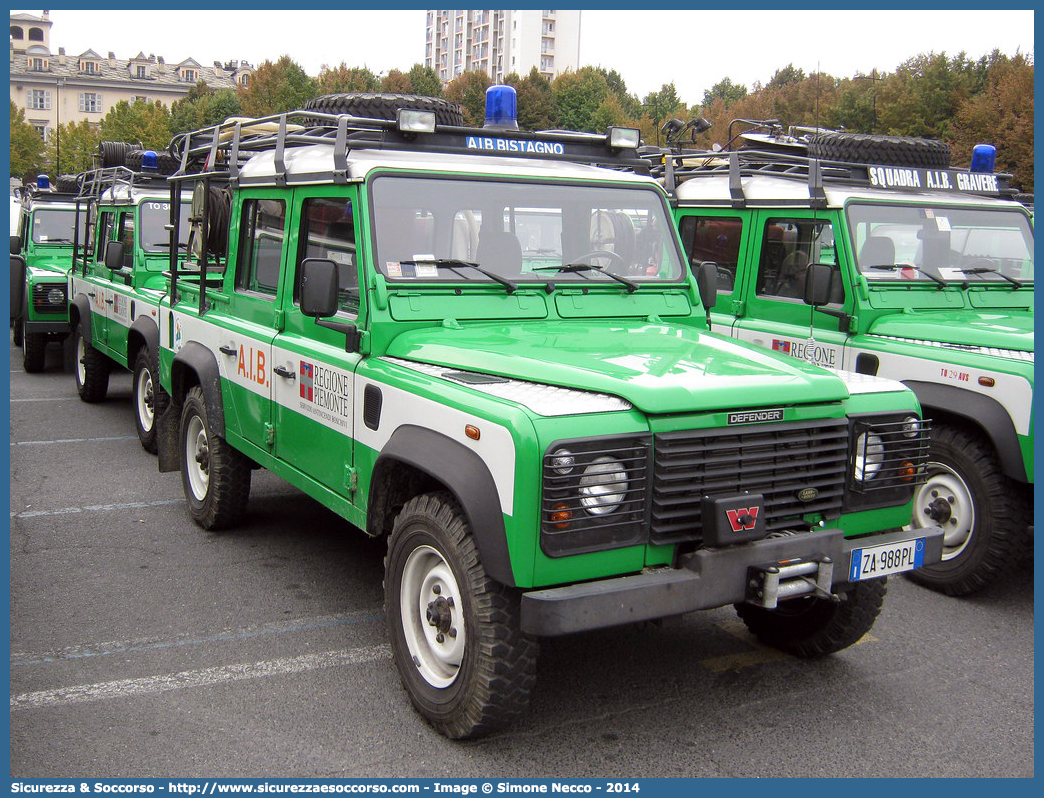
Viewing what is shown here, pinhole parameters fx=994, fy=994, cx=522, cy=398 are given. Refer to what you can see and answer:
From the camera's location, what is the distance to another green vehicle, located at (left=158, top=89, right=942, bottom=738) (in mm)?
3436

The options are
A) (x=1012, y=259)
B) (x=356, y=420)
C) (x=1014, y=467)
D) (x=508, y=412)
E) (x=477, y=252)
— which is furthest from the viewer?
(x=1012, y=259)

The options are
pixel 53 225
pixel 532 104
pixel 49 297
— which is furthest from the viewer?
pixel 532 104

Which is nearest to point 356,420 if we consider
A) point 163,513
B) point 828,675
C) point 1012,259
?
point 828,675

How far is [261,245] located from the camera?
5.61m

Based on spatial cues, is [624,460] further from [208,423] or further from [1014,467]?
[208,423]

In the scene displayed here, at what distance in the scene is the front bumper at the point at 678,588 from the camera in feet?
10.8

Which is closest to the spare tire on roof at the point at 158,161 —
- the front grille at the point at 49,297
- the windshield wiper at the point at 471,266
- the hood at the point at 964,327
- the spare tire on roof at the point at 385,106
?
the front grille at the point at 49,297

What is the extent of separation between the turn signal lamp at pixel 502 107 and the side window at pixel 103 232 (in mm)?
5793

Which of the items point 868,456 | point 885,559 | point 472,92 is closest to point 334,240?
point 868,456

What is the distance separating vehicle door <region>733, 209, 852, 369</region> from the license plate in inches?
96.2

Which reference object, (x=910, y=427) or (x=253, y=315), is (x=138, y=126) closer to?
(x=253, y=315)

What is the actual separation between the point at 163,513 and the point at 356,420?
2996 millimetres

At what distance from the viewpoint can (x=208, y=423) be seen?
20.2ft

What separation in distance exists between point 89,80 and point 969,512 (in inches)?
4317
